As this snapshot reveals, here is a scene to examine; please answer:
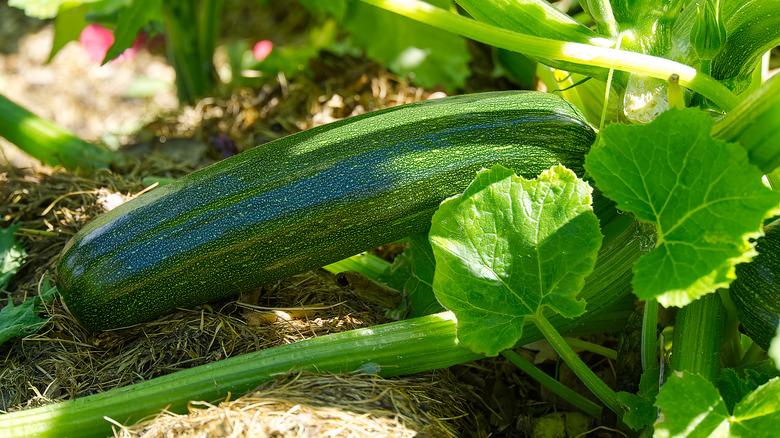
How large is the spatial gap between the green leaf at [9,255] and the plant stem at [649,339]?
1.96 m

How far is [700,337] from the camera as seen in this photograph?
165 centimetres

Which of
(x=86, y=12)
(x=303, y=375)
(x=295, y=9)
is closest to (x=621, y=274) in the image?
(x=303, y=375)

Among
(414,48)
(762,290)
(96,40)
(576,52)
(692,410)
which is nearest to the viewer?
(692,410)

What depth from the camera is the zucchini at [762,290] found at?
1.58 meters

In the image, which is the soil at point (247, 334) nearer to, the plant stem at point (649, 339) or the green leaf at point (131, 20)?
the plant stem at point (649, 339)

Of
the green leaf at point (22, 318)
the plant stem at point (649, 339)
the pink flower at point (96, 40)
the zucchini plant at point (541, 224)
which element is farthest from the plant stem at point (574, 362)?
the pink flower at point (96, 40)

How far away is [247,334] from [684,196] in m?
1.18

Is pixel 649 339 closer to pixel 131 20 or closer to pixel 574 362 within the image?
pixel 574 362

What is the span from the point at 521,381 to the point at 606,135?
92 cm

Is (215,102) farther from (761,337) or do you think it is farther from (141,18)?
(761,337)

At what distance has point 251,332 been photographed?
1.85m

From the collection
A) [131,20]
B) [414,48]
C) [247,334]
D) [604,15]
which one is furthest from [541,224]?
[131,20]

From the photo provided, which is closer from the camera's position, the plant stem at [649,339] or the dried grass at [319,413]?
the dried grass at [319,413]

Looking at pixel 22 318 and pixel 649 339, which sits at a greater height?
pixel 649 339
